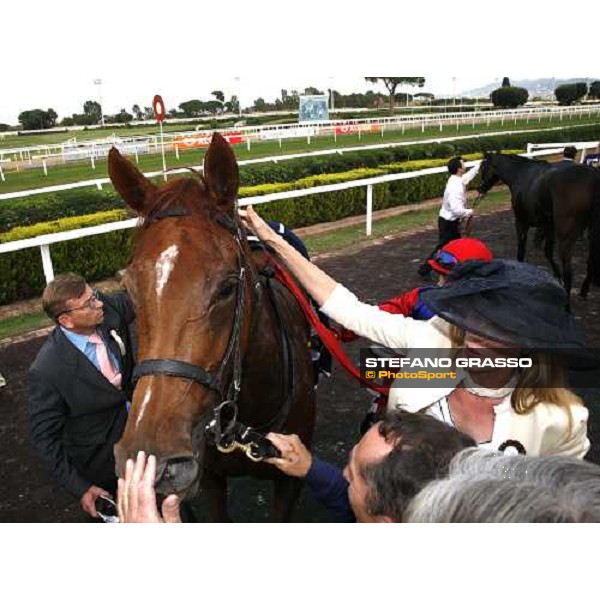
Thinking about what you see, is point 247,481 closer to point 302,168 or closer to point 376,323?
Answer: point 376,323

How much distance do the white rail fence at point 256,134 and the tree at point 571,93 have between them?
863 inches

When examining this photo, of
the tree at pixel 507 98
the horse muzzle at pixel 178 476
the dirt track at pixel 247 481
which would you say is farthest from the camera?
the tree at pixel 507 98

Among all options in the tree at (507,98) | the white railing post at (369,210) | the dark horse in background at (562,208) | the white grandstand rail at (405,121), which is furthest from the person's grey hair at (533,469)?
the tree at (507,98)

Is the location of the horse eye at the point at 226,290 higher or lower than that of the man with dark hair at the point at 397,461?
higher

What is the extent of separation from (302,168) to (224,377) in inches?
490

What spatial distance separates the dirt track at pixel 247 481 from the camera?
11.1 feet

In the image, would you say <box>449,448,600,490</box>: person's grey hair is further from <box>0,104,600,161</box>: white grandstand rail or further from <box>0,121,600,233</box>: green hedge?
<box>0,104,600,161</box>: white grandstand rail

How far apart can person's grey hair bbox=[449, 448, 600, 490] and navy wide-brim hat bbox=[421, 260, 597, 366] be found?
71 cm

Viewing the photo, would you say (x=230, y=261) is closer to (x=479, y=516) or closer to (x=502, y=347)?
(x=502, y=347)

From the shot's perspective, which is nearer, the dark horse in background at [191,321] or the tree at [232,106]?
the dark horse in background at [191,321]

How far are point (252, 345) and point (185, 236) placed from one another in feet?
2.28

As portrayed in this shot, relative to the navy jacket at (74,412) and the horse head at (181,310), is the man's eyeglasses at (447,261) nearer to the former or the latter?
the horse head at (181,310)

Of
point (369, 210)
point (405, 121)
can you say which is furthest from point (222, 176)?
point (405, 121)

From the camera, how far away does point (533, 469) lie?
96 cm
